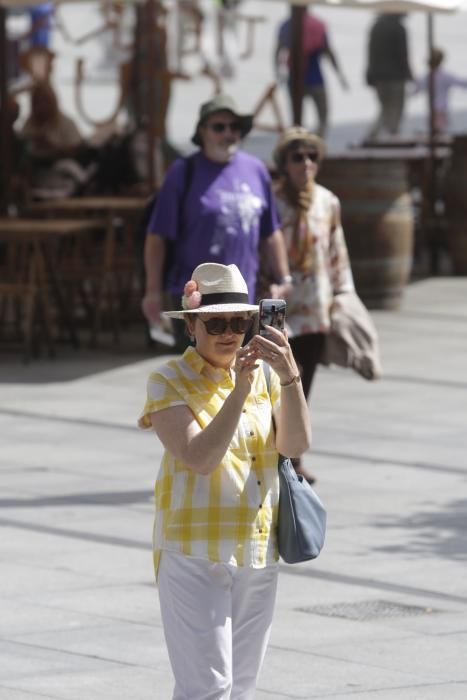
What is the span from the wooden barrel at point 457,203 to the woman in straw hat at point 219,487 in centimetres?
1323

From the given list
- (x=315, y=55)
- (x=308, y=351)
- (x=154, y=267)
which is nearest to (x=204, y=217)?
(x=154, y=267)

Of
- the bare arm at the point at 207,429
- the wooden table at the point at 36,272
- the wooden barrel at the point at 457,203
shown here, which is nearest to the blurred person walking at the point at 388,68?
the wooden barrel at the point at 457,203

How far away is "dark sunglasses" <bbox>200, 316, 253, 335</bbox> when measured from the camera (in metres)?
4.82

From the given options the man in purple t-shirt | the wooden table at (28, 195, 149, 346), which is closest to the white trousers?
the man in purple t-shirt

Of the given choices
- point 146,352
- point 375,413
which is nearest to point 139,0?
point 146,352

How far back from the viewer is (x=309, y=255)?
30.3 feet

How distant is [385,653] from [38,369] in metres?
7.09

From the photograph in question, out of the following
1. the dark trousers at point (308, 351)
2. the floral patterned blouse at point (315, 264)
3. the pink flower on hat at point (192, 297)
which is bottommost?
the dark trousers at point (308, 351)

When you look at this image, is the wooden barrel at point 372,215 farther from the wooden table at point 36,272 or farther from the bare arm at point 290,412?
the bare arm at point 290,412

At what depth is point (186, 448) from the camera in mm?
4719

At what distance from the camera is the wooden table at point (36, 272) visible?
13.4 meters

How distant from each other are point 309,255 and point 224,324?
444 centimetres

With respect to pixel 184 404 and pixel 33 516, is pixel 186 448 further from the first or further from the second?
pixel 33 516

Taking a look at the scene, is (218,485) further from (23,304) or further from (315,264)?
(23,304)
